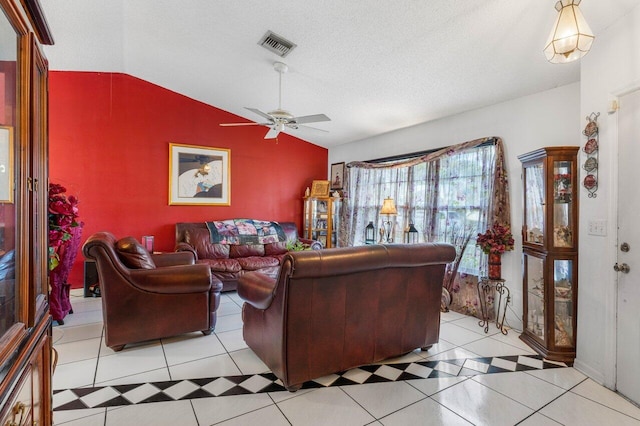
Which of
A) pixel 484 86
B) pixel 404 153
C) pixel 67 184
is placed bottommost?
pixel 67 184

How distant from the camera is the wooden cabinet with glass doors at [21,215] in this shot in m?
0.94

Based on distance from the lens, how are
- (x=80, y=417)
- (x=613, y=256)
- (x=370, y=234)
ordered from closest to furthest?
(x=80, y=417), (x=613, y=256), (x=370, y=234)

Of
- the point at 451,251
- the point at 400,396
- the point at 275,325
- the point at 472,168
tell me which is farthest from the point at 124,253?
the point at 472,168

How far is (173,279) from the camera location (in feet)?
9.32

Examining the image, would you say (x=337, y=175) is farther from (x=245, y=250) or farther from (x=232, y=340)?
(x=232, y=340)

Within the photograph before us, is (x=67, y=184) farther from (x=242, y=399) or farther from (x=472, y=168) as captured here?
(x=472, y=168)

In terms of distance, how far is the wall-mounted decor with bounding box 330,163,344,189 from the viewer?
6.19 m

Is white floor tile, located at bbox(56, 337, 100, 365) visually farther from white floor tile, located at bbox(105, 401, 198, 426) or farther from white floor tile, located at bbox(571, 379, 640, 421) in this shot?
white floor tile, located at bbox(571, 379, 640, 421)

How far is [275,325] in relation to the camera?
2.22 m

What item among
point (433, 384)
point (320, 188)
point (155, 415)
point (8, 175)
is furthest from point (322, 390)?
point (320, 188)

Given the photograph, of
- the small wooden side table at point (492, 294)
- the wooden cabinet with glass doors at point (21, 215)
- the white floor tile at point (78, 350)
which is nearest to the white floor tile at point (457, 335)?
the small wooden side table at point (492, 294)

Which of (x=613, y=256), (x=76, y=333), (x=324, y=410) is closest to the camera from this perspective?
(x=324, y=410)

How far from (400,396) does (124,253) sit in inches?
98.4

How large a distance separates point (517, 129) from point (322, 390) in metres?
3.24
